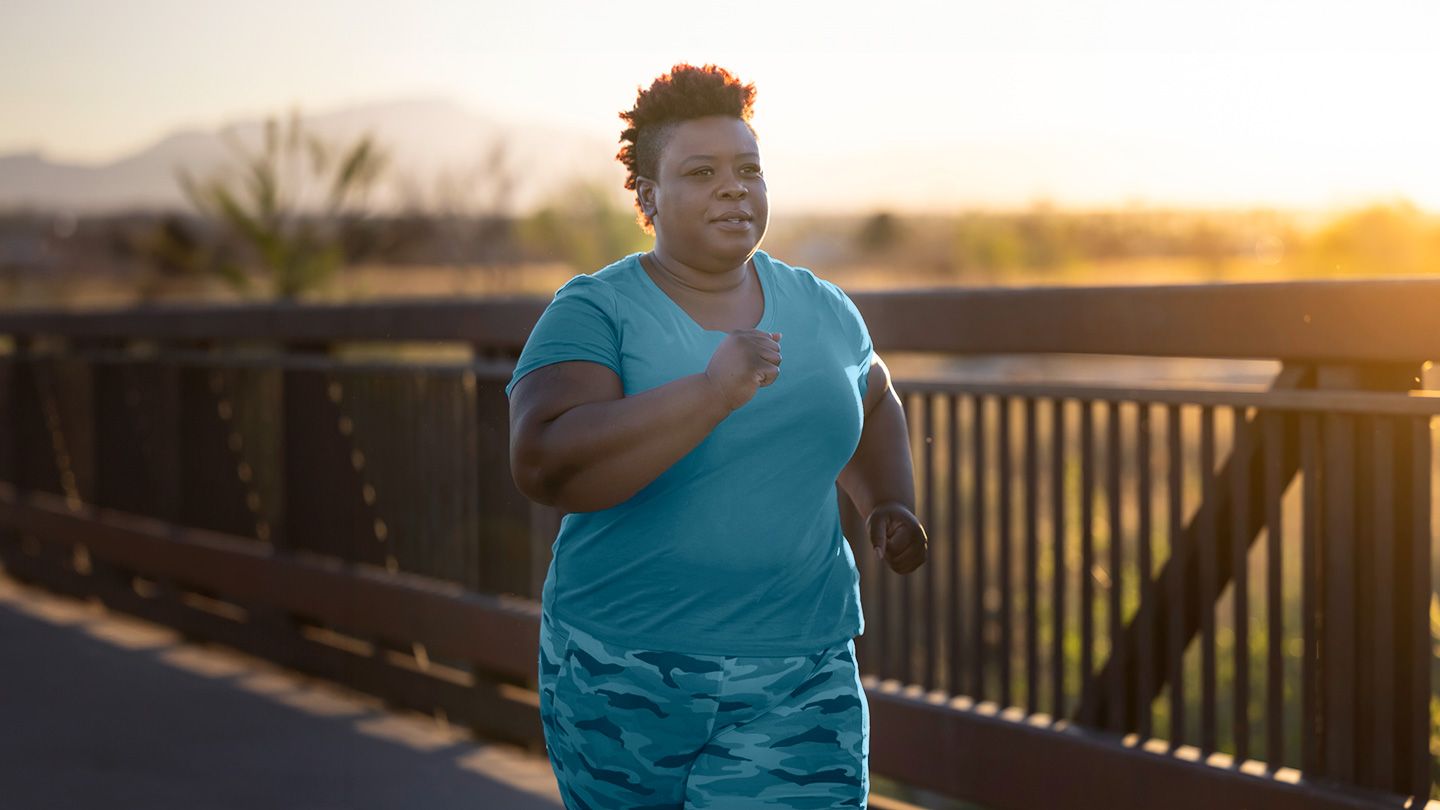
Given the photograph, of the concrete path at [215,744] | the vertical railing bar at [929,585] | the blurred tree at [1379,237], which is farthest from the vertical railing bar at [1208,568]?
the blurred tree at [1379,237]

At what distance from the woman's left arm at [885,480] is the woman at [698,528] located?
0.39ft

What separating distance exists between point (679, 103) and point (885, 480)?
70cm

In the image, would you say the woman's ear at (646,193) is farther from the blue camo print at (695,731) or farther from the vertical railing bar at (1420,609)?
the vertical railing bar at (1420,609)

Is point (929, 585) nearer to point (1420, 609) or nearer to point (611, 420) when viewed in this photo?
point (1420, 609)

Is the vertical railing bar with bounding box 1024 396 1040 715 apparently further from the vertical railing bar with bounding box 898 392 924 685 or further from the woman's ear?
the woman's ear

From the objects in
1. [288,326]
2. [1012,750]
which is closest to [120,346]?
[288,326]

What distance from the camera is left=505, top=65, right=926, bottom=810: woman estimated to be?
2590mm

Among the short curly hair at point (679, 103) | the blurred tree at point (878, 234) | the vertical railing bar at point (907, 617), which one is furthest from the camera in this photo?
the blurred tree at point (878, 234)

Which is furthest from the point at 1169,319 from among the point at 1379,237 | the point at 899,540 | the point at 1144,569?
the point at 1379,237

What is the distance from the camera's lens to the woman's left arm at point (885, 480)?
278 cm

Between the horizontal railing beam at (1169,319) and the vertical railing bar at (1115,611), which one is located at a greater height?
the horizontal railing beam at (1169,319)

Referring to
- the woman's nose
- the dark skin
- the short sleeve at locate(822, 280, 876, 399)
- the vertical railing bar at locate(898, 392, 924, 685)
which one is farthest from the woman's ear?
the vertical railing bar at locate(898, 392, 924, 685)

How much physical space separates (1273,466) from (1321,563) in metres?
0.22

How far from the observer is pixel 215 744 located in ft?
18.7
